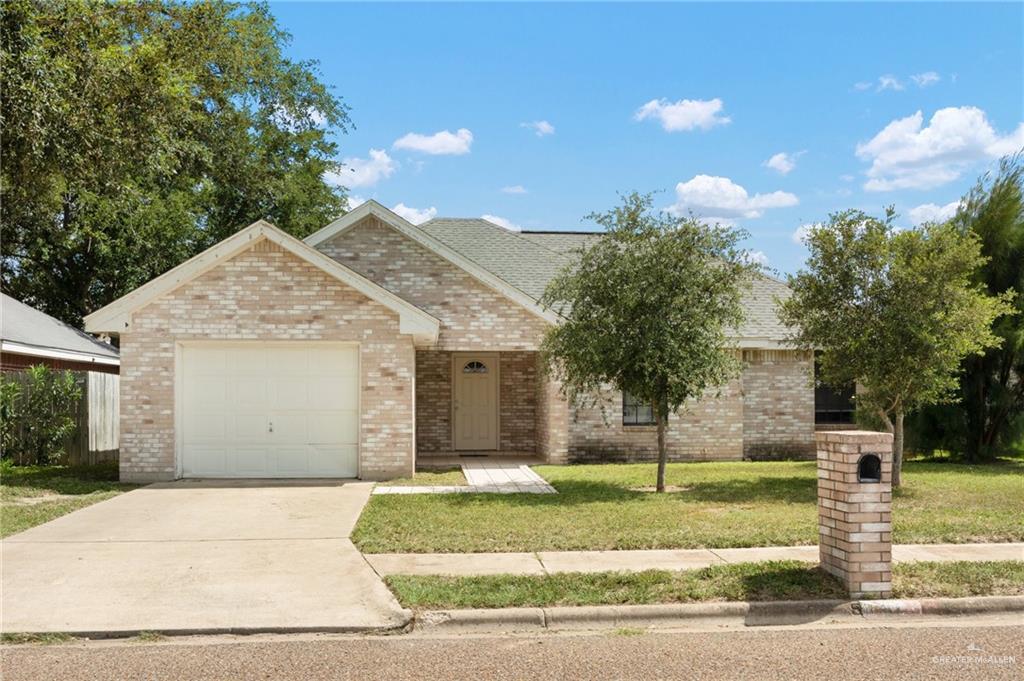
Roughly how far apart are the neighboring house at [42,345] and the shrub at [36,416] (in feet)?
4.79

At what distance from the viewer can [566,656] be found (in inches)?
223

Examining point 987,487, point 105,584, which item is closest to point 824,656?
point 105,584

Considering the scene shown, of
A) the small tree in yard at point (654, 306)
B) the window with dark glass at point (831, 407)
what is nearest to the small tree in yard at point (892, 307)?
the small tree in yard at point (654, 306)

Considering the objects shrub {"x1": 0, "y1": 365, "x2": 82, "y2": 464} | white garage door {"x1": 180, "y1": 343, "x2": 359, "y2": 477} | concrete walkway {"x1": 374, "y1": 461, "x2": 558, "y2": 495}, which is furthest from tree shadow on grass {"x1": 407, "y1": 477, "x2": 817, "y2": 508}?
shrub {"x1": 0, "y1": 365, "x2": 82, "y2": 464}

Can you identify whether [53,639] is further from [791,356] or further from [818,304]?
[791,356]

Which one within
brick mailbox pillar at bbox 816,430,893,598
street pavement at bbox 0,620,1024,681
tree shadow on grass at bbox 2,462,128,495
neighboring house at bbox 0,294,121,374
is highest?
neighboring house at bbox 0,294,121,374

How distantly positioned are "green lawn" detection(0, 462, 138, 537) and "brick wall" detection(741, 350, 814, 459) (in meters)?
12.9

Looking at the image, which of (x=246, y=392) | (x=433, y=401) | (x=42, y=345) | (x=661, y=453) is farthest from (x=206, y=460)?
(x=42, y=345)

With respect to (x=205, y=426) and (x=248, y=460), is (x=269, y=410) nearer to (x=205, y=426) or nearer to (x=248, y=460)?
(x=248, y=460)

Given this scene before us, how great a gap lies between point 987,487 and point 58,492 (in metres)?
14.8

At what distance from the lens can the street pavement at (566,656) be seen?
5.30 meters

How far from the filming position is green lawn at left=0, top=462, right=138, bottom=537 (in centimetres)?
1078

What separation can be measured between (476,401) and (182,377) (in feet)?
24.6

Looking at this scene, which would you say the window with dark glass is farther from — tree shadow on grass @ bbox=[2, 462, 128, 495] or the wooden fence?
the wooden fence
